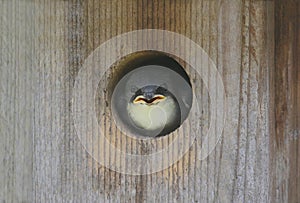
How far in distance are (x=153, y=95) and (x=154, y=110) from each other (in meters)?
0.07

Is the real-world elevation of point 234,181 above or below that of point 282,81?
below

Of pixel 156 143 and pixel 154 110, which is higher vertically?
pixel 154 110

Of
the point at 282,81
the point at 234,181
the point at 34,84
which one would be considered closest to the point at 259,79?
the point at 282,81

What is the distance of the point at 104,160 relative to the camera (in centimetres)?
111

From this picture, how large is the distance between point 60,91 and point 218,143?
0.98 feet

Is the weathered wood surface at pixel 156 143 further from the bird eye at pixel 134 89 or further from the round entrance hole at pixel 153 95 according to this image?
the bird eye at pixel 134 89

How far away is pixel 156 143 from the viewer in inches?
43.5

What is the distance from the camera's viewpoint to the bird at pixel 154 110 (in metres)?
1.31

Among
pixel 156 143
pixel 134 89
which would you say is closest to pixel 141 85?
pixel 134 89

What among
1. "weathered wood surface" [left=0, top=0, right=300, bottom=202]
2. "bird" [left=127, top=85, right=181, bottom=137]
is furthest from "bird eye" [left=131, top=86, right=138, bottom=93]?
"weathered wood surface" [left=0, top=0, right=300, bottom=202]

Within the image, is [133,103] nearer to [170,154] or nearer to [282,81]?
[170,154]

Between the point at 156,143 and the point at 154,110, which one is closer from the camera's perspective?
the point at 156,143

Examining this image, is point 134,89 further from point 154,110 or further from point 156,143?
point 156,143

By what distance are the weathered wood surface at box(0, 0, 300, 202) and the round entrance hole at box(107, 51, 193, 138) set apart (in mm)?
126
